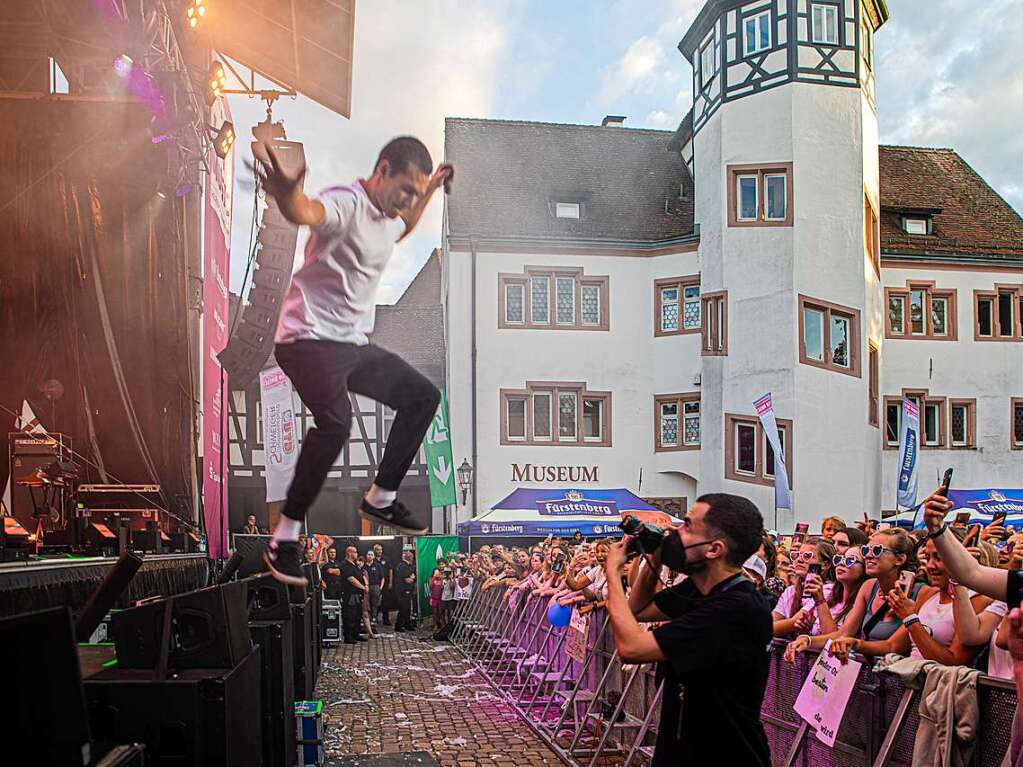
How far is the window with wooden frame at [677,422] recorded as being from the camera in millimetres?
27188

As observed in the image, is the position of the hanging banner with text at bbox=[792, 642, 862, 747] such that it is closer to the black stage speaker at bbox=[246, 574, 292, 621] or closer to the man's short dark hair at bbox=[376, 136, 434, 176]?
the man's short dark hair at bbox=[376, 136, 434, 176]

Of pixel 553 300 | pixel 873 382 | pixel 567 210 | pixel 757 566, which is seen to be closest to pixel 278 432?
pixel 757 566

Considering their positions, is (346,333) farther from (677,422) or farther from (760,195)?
(677,422)

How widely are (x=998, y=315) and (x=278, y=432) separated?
28.3 m

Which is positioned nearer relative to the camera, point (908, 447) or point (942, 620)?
point (942, 620)

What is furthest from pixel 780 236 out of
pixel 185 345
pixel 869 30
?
pixel 185 345

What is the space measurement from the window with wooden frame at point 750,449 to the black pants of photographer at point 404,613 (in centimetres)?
764

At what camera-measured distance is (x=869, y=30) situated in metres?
26.1

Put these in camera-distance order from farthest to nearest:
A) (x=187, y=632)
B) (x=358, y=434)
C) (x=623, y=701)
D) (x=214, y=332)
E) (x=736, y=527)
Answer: (x=214, y=332)
(x=358, y=434)
(x=623, y=701)
(x=187, y=632)
(x=736, y=527)

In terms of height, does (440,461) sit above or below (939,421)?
below

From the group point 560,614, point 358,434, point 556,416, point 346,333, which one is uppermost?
point 556,416

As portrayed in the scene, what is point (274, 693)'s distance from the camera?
7.31m

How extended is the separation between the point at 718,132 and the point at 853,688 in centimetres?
2181

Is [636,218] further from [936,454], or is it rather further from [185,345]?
[185,345]
